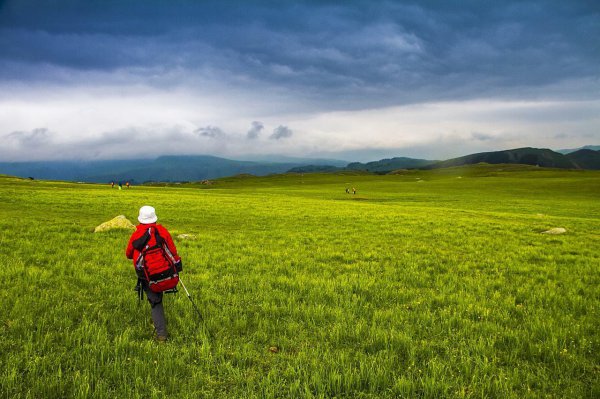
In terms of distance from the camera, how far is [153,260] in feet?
25.2

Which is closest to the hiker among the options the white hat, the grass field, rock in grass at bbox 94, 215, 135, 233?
the white hat

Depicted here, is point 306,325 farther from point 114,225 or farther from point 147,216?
point 114,225

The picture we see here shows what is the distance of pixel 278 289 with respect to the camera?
36.3ft

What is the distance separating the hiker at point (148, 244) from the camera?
7.63 metres

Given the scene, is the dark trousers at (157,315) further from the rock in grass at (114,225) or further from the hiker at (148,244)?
the rock in grass at (114,225)

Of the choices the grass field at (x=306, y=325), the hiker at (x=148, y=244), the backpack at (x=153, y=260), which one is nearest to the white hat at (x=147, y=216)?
the hiker at (x=148, y=244)

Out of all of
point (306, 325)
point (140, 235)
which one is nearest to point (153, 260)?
point (140, 235)

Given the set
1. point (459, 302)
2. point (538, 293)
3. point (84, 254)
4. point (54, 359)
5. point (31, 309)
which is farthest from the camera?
point (84, 254)

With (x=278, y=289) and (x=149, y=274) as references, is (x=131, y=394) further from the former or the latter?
(x=278, y=289)

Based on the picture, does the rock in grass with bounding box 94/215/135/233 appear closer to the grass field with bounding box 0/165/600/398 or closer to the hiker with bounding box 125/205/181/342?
the grass field with bounding box 0/165/600/398

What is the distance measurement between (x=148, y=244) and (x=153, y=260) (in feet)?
1.20

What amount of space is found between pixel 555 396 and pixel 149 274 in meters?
7.85

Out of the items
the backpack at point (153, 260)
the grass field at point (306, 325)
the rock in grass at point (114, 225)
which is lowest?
the grass field at point (306, 325)

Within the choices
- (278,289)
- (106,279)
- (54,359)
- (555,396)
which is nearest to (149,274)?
(54,359)
